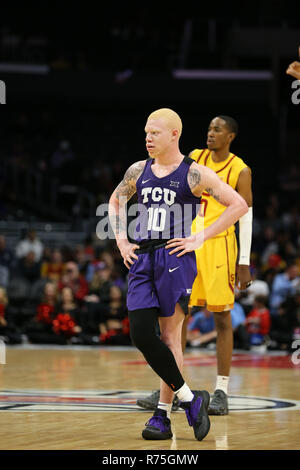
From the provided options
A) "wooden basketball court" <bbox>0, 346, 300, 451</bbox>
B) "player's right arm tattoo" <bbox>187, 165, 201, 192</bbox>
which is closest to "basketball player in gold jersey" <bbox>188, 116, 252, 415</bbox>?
"wooden basketball court" <bbox>0, 346, 300, 451</bbox>

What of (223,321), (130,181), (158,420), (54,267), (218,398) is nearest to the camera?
(158,420)

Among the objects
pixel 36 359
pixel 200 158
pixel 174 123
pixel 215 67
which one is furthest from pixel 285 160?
pixel 174 123

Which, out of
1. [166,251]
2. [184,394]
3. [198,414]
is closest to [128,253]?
[166,251]

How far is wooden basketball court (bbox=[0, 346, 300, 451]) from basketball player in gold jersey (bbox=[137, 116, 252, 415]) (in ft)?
1.71

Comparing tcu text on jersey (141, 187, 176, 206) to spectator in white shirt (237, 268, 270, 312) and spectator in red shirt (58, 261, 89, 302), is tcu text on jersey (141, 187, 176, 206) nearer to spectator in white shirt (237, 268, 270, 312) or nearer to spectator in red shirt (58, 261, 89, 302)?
spectator in white shirt (237, 268, 270, 312)

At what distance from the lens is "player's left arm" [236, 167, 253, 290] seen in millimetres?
6605

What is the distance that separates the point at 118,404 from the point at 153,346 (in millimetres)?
1668

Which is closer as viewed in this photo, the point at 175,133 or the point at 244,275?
the point at 175,133

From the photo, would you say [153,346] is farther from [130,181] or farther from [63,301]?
[63,301]

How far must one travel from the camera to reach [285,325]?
13625mm

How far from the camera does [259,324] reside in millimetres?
13539

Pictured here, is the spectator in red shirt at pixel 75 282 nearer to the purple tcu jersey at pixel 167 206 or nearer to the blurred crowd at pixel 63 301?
the blurred crowd at pixel 63 301
